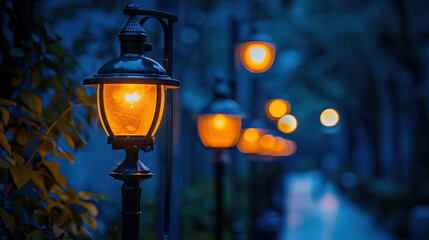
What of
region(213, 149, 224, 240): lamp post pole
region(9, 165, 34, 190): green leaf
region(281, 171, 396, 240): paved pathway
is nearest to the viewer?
region(9, 165, 34, 190): green leaf

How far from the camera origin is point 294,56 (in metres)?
25.5

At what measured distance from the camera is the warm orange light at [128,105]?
417cm

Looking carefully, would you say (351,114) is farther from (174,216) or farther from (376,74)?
(174,216)

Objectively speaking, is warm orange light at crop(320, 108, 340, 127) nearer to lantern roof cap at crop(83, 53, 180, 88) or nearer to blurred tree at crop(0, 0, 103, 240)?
blurred tree at crop(0, 0, 103, 240)

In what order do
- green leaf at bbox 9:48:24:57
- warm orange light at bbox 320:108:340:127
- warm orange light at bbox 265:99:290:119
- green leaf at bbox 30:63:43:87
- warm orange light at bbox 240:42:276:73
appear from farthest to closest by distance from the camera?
1. warm orange light at bbox 320:108:340:127
2. warm orange light at bbox 265:99:290:119
3. warm orange light at bbox 240:42:276:73
4. green leaf at bbox 30:63:43:87
5. green leaf at bbox 9:48:24:57

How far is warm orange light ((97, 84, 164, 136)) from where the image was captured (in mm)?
4168

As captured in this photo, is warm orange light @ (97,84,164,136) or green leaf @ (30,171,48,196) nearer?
warm orange light @ (97,84,164,136)

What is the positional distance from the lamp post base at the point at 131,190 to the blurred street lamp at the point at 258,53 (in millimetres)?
7756

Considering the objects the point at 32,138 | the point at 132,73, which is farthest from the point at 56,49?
the point at 132,73

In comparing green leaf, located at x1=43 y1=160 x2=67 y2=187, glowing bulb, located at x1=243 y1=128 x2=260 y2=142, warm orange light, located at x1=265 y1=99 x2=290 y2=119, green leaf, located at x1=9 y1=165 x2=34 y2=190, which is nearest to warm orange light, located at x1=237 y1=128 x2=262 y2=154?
glowing bulb, located at x1=243 y1=128 x2=260 y2=142

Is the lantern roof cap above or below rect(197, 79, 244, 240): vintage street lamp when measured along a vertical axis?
above

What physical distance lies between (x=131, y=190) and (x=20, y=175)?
0.83 m

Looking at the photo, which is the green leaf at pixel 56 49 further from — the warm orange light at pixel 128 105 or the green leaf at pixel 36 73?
the warm orange light at pixel 128 105

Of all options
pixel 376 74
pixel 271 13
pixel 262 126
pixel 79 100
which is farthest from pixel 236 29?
pixel 376 74
